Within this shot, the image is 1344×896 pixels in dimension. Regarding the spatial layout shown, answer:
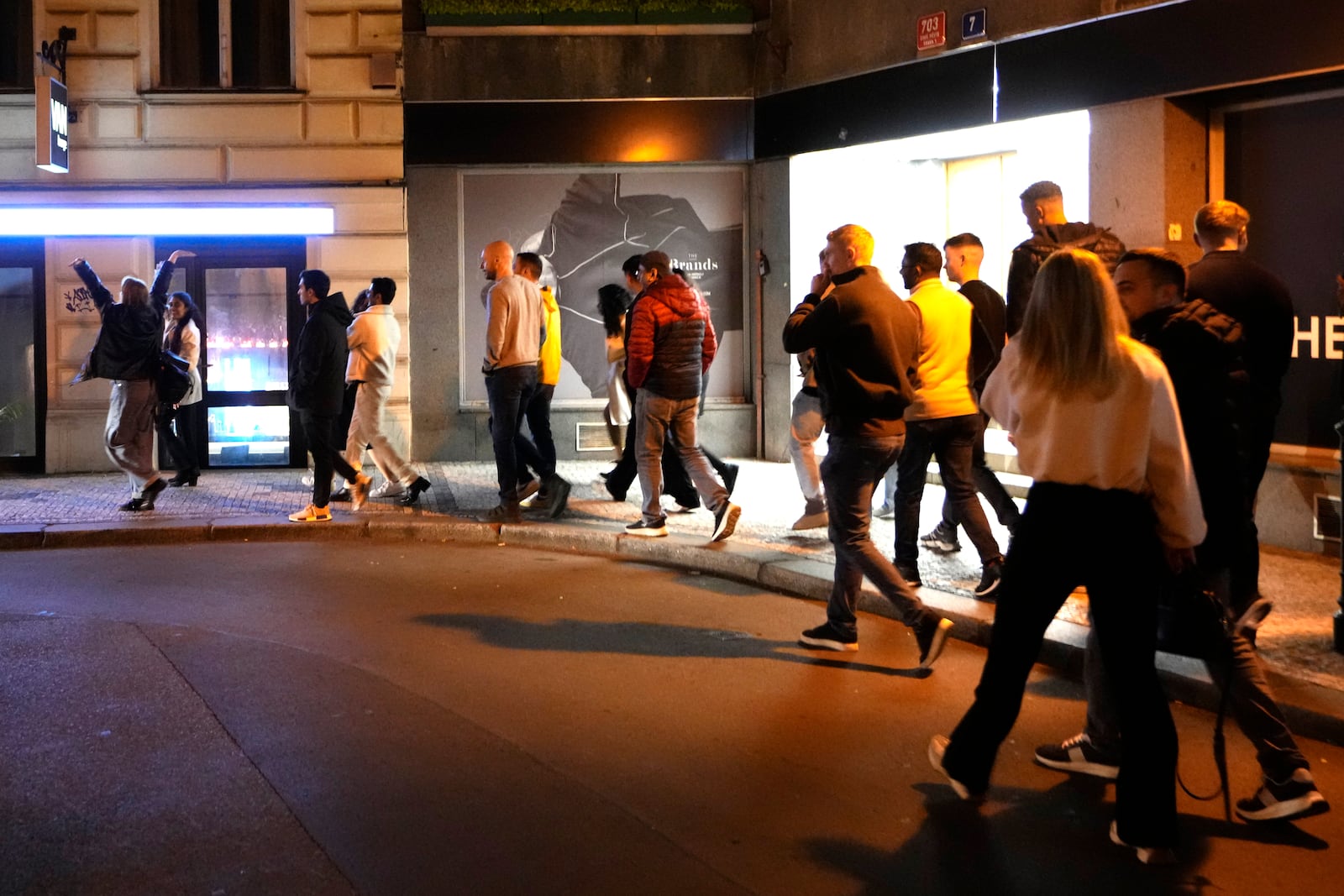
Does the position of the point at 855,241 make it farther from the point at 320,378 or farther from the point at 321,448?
the point at 321,448

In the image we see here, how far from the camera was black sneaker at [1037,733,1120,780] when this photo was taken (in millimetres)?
5090

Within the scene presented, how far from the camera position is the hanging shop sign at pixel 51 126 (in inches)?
523

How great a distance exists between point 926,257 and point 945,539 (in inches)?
87.0

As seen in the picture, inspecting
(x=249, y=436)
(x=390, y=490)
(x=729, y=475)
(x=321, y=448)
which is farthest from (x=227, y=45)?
(x=729, y=475)

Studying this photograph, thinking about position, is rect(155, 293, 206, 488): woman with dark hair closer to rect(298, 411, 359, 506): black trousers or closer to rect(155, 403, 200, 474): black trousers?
rect(155, 403, 200, 474): black trousers

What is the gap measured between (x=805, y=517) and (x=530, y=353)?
2456 millimetres

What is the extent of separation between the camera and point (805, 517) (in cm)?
998

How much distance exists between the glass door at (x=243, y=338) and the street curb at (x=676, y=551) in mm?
3695

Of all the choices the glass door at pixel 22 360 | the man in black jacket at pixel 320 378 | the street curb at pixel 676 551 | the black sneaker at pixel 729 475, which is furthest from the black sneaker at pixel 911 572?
the glass door at pixel 22 360

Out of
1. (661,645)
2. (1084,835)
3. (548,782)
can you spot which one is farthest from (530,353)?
(1084,835)

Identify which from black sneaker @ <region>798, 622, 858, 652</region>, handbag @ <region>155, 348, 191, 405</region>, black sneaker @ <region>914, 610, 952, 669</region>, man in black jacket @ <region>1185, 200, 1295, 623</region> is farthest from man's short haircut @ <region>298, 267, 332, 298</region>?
man in black jacket @ <region>1185, 200, 1295, 623</region>

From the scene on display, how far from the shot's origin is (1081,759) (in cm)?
515

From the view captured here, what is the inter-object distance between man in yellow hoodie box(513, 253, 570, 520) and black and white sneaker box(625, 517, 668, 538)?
1230mm

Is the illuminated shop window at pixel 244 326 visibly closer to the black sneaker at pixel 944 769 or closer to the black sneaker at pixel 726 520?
the black sneaker at pixel 726 520
